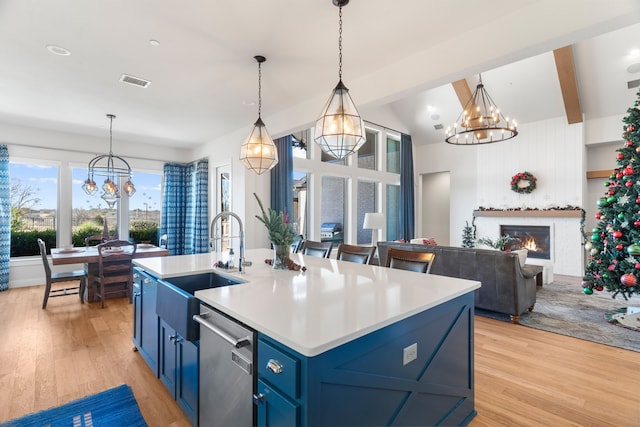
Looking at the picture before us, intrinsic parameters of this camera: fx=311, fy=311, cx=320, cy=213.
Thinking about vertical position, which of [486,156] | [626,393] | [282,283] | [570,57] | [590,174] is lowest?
[626,393]

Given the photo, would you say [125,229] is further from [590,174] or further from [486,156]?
[590,174]

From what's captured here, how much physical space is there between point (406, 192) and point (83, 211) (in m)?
7.46

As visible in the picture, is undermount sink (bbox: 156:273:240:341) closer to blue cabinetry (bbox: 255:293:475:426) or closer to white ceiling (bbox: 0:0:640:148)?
blue cabinetry (bbox: 255:293:475:426)

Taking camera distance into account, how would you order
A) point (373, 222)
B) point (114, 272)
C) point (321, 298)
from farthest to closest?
point (373, 222), point (114, 272), point (321, 298)

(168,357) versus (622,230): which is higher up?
(622,230)

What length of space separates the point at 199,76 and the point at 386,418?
146 inches

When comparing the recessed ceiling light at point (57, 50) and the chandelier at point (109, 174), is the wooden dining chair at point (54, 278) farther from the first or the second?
the recessed ceiling light at point (57, 50)

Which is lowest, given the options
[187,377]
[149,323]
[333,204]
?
[187,377]

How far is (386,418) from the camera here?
1.38 m

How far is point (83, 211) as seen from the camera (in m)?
6.20

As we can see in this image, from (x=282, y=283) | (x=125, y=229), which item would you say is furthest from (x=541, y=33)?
(x=125, y=229)

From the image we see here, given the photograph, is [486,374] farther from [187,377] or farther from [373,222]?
[373,222]

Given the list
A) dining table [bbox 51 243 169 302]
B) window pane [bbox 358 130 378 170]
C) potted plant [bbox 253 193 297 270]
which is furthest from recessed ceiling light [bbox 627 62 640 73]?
dining table [bbox 51 243 169 302]

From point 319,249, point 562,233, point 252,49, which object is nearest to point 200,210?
point 319,249
